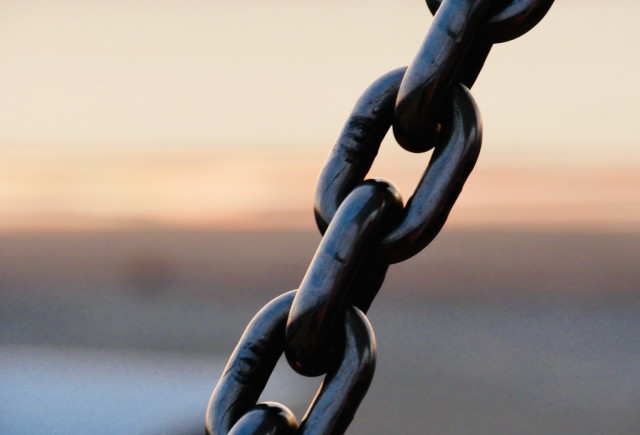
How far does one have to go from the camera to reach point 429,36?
0.32 metres

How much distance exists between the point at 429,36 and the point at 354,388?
0.13 meters

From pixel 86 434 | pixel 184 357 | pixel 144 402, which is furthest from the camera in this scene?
pixel 184 357

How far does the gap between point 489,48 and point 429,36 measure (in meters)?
0.03

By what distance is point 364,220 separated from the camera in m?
0.31

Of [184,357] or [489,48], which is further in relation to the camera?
[184,357]

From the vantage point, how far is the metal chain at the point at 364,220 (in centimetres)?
31

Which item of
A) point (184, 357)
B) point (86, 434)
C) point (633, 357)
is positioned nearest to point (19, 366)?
point (184, 357)

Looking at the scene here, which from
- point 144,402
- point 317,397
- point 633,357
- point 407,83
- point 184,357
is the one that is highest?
point 407,83

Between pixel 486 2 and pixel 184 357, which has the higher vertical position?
pixel 486 2

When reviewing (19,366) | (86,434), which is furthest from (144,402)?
(19,366)

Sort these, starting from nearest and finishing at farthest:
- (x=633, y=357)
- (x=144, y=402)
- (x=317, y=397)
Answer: (x=317, y=397)
(x=144, y=402)
(x=633, y=357)

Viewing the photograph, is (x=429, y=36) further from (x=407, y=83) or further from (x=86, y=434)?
(x=86, y=434)

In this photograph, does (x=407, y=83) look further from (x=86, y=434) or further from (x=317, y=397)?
(x=86, y=434)

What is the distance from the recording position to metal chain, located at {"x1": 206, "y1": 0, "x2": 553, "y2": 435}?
1.01 ft
